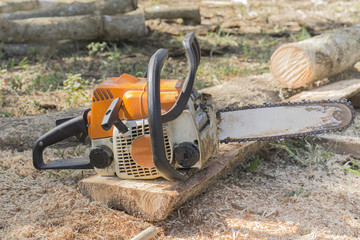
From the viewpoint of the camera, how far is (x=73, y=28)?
543 cm

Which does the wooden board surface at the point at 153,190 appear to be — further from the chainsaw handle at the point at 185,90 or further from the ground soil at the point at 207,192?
the chainsaw handle at the point at 185,90

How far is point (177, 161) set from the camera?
217 cm

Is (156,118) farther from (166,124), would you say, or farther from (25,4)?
(25,4)

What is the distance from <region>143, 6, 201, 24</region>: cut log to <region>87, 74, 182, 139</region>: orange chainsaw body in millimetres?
4568

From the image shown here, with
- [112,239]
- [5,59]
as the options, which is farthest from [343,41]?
[5,59]

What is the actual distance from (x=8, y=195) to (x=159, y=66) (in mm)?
1298

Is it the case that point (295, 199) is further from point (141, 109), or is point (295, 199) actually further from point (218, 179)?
point (141, 109)

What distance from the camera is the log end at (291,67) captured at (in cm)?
378

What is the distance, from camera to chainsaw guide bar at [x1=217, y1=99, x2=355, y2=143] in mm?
2404

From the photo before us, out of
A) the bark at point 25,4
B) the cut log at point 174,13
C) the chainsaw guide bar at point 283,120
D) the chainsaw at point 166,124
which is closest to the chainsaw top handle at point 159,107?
the chainsaw at point 166,124

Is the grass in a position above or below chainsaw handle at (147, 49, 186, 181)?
below

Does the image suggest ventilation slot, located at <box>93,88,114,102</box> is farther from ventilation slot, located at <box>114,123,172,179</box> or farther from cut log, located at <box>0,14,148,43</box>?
cut log, located at <box>0,14,148,43</box>

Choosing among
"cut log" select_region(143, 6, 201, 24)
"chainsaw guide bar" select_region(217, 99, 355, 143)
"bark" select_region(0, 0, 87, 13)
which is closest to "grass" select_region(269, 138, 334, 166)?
"chainsaw guide bar" select_region(217, 99, 355, 143)

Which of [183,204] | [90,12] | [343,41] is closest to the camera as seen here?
[183,204]
